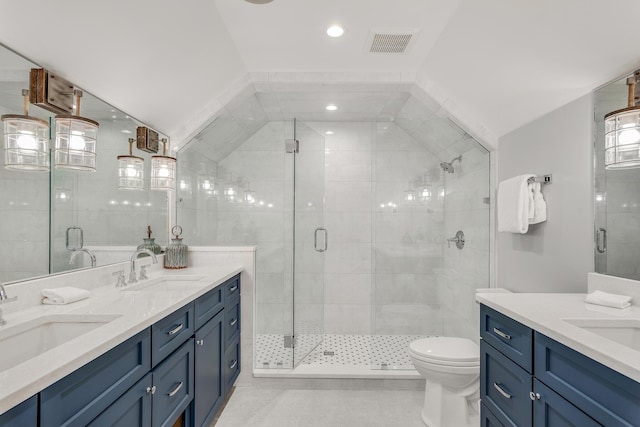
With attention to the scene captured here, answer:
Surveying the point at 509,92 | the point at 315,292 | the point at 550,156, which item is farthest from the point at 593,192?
the point at 315,292

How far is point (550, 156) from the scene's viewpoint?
6.64 feet

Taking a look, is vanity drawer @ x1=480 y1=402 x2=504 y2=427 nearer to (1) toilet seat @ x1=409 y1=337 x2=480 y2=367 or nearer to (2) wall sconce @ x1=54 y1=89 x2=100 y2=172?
(1) toilet seat @ x1=409 y1=337 x2=480 y2=367

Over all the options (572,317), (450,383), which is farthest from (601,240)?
(450,383)

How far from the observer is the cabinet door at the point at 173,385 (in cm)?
139

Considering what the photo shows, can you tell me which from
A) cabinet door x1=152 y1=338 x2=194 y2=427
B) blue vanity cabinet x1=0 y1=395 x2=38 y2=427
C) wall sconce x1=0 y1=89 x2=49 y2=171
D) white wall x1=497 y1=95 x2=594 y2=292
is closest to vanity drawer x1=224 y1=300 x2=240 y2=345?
cabinet door x1=152 y1=338 x2=194 y2=427

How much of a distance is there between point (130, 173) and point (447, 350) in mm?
2299

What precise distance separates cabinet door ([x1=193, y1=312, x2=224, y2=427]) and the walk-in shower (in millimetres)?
532

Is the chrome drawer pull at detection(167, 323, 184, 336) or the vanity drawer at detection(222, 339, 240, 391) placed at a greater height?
the chrome drawer pull at detection(167, 323, 184, 336)

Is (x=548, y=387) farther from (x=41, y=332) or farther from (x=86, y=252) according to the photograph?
(x=86, y=252)

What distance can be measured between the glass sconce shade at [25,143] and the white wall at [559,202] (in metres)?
2.58

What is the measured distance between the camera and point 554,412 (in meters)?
1.21

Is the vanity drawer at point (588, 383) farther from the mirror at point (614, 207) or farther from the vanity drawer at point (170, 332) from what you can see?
the vanity drawer at point (170, 332)

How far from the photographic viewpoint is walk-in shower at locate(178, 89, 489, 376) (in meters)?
2.82

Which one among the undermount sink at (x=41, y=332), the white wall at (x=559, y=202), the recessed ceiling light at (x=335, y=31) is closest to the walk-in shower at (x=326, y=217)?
the white wall at (x=559, y=202)
